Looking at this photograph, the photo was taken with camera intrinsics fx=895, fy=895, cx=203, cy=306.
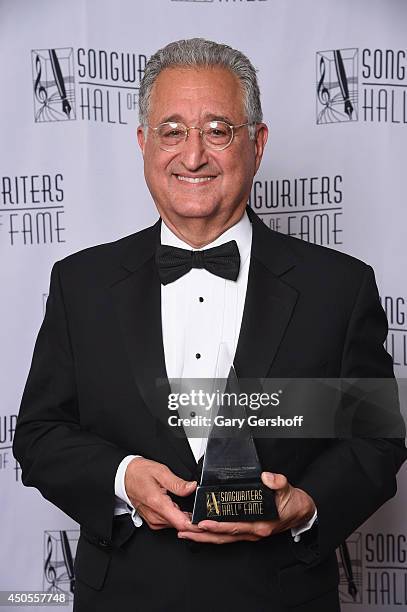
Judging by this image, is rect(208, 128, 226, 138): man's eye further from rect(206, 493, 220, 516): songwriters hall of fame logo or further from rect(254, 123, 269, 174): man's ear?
rect(206, 493, 220, 516): songwriters hall of fame logo

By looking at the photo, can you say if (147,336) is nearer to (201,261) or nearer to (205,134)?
(201,261)

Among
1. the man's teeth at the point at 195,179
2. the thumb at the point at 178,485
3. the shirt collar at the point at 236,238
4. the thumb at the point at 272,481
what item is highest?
the man's teeth at the point at 195,179

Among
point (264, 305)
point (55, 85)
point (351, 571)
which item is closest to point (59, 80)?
point (55, 85)

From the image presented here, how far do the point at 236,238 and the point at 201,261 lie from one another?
0.09 meters

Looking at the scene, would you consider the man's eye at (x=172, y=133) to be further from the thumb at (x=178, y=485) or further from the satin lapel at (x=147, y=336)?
the thumb at (x=178, y=485)

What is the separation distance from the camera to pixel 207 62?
5.30 feet

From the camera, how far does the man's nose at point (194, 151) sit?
5.16ft

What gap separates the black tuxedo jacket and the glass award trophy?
0.42ft

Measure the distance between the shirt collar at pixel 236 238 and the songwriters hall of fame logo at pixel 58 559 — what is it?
109 cm

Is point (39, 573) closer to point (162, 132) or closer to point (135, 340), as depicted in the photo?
point (135, 340)

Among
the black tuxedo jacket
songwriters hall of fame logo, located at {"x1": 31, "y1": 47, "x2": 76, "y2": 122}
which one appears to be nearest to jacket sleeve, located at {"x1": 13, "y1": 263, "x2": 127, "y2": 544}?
the black tuxedo jacket

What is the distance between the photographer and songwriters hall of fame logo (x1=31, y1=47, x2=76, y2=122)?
2.39m

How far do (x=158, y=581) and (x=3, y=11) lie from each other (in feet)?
5.27

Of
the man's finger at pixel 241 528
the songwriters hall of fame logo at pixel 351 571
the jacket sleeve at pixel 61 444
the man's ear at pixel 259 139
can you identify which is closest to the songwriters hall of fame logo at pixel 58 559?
the songwriters hall of fame logo at pixel 351 571
